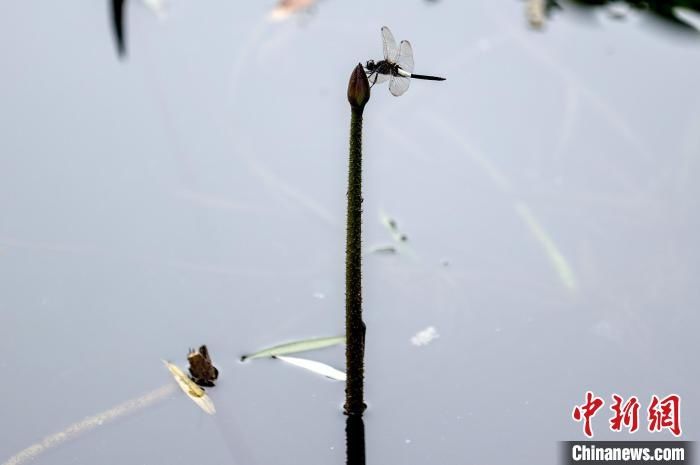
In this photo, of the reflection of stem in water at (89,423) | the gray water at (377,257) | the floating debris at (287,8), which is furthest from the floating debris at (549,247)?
the floating debris at (287,8)

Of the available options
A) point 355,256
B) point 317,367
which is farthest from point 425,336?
point 355,256

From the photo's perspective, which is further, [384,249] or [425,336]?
[384,249]

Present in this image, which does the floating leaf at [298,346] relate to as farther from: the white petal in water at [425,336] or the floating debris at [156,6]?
the floating debris at [156,6]

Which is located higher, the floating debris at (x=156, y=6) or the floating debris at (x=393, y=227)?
the floating debris at (x=156, y=6)

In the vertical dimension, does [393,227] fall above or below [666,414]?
above

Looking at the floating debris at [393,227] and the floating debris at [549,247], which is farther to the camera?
the floating debris at [393,227]

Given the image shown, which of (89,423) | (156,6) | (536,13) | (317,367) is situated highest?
(536,13)

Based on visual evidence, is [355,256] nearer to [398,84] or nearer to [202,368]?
[398,84]
